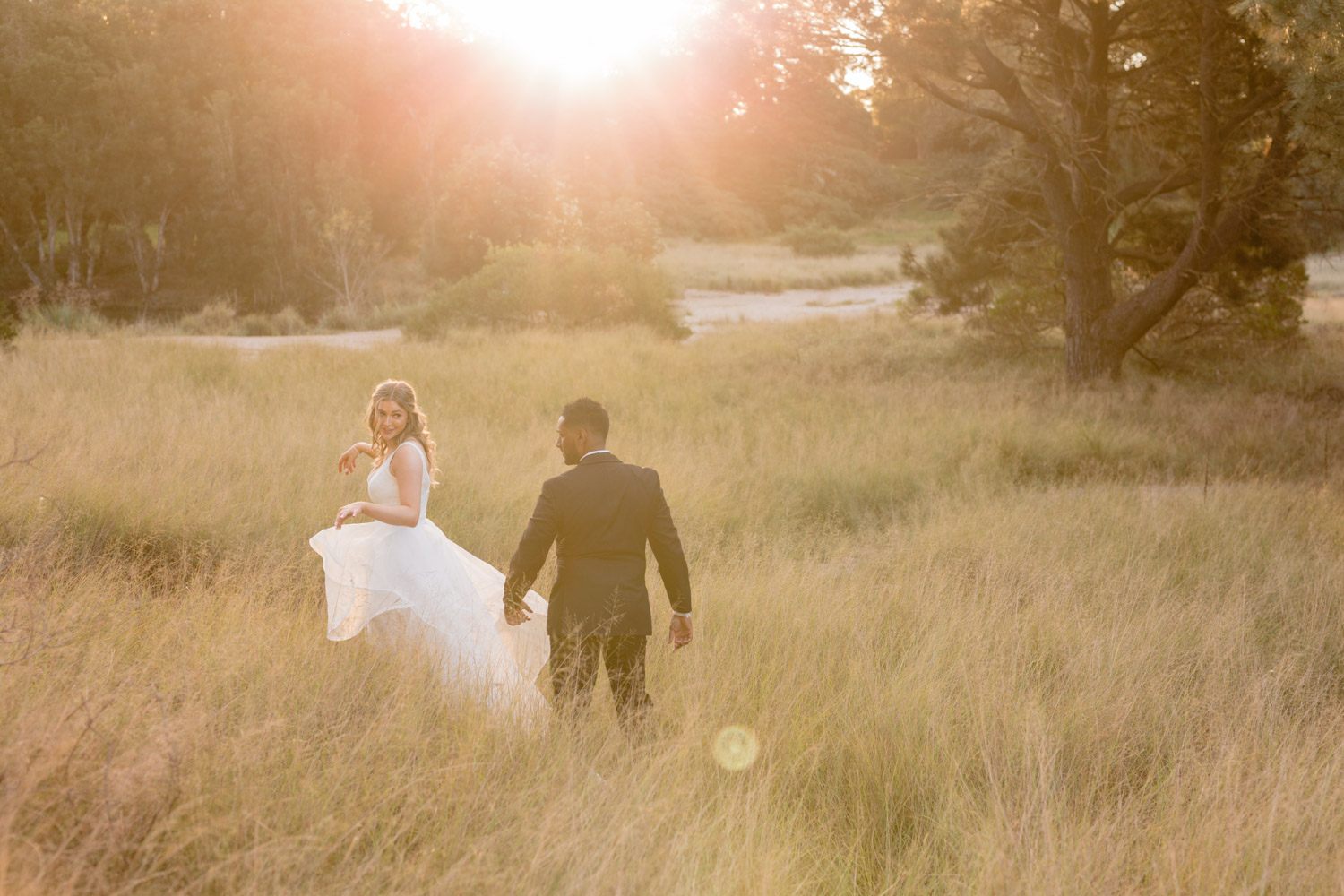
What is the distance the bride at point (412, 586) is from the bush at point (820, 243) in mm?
46024

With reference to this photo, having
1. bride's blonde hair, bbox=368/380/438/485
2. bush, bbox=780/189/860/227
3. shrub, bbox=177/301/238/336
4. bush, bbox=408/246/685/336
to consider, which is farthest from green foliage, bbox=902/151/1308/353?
bush, bbox=780/189/860/227

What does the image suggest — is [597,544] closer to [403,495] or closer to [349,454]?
[403,495]

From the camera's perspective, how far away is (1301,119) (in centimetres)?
897

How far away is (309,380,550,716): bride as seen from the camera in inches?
154

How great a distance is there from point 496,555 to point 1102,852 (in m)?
4.15

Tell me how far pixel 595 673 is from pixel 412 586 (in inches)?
38.2

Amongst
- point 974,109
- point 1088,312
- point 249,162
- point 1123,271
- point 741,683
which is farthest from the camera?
point 249,162

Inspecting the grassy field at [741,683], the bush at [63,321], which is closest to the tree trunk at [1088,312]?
the grassy field at [741,683]

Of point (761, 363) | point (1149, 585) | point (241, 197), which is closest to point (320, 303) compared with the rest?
point (241, 197)

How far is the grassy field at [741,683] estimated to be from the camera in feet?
8.52

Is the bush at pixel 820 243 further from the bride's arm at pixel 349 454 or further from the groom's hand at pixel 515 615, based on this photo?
the groom's hand at pixel 515 615

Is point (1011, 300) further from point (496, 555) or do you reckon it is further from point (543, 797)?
point (543, 797)

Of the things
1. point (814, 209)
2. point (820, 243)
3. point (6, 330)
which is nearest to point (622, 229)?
point (6, 330)

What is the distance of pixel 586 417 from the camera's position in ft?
11.5
